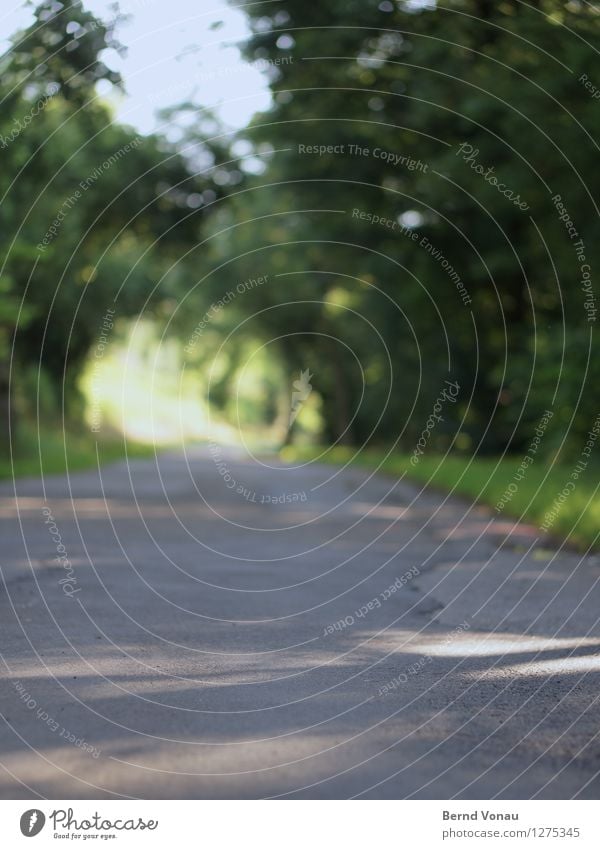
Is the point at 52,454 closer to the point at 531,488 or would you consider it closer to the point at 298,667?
the point at 531,488

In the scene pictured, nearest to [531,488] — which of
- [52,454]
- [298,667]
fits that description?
[298,667]

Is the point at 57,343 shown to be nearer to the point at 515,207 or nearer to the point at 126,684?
the point at 515,207

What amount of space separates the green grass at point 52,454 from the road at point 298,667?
55.9ft

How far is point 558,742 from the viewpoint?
5.24 metres

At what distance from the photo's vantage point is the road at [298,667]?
479cm

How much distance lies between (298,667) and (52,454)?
35.0m

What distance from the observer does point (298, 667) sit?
267 inches

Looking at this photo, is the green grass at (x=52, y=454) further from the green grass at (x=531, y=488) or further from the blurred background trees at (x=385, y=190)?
the green grass at (x=531, y=488)

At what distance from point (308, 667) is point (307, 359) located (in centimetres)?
5192
